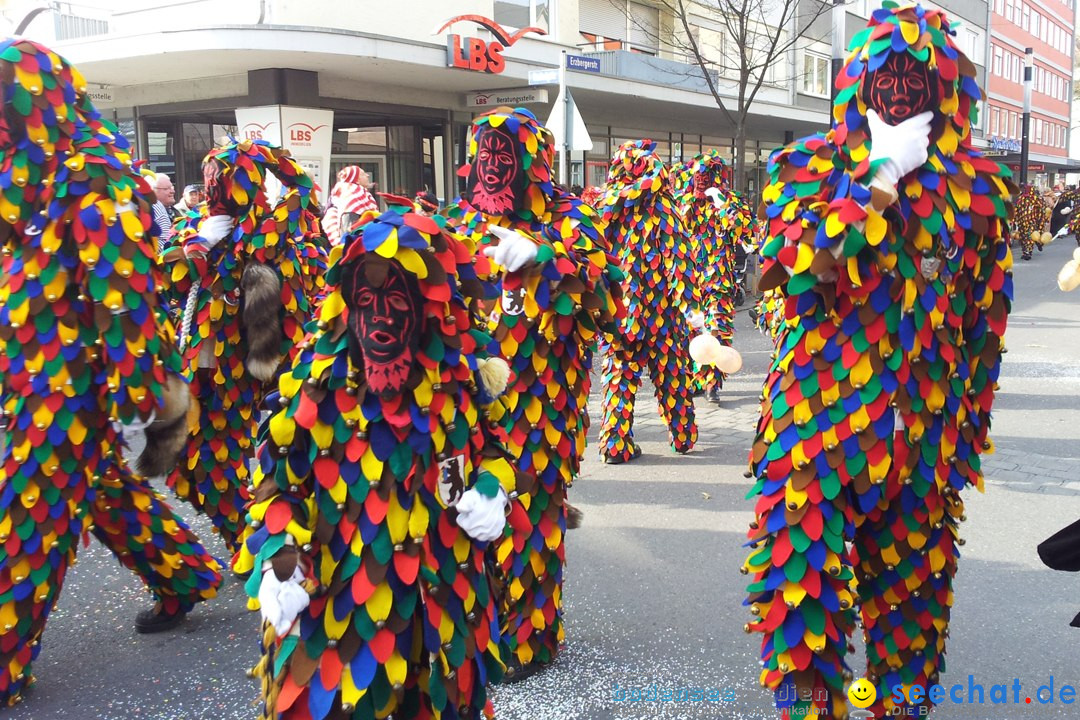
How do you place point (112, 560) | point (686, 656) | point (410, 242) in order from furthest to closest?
point (112, 560), point (686, 656), point (410, 242)

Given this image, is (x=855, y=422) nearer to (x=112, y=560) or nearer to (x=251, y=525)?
(x=251, y=525)

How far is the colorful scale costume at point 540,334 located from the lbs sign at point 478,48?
10867 mm

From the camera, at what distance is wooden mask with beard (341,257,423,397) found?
84.9 inches

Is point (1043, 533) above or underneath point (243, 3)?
underneath

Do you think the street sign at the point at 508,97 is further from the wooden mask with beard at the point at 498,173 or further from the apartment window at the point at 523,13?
the wooden mask with beard at the point at 498,173

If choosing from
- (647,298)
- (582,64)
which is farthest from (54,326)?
(582,64)

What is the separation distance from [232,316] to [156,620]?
4.53ft

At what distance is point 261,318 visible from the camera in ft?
13.8

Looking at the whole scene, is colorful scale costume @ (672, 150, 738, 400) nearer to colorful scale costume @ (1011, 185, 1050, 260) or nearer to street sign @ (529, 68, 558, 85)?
street sign @ (529, 68, 558, 85)

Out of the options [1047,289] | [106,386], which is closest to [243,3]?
[106,386]

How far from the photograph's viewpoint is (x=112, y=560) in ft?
16.0

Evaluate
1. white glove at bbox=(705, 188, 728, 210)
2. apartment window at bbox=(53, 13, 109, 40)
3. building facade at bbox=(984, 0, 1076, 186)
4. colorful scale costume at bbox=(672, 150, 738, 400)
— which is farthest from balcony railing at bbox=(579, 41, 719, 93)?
building facade at bbox=(984, 0, 1076, 186)

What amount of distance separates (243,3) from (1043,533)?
12.6 m

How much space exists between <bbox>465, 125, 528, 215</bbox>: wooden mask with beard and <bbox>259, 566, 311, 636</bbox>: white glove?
1789mm
